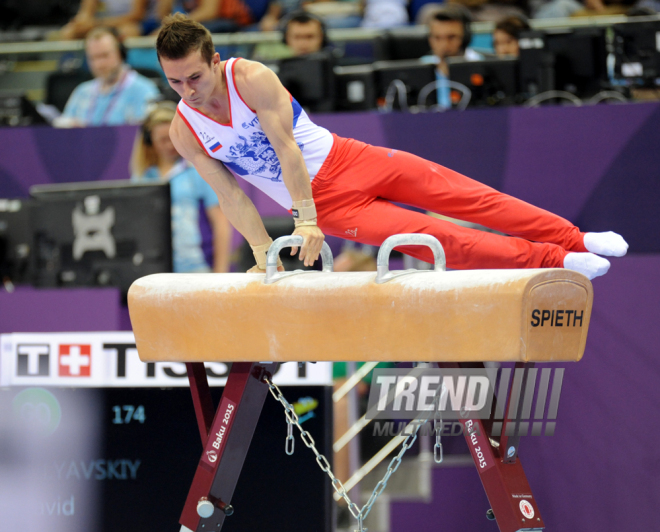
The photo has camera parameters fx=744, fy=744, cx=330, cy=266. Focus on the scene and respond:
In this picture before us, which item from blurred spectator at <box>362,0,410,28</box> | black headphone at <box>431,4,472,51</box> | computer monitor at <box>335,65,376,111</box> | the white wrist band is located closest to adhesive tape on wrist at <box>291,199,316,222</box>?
the white wrist band

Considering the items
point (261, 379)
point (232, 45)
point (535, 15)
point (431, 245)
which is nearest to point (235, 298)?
point (261, 379)

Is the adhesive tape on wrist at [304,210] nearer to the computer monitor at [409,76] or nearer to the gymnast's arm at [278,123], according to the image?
the gymnast's arm at [278,123]

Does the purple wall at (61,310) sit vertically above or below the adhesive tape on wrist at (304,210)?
below

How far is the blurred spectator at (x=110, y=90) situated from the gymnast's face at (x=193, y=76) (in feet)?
11.3

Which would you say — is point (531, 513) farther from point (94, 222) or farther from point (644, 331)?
point (94, 222)

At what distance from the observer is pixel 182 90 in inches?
108

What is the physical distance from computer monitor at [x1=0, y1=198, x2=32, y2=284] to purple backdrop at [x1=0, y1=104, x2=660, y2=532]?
1.94ft

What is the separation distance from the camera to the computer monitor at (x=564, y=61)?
5250 millimetres

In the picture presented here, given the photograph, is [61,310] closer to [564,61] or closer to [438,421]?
[438,421]

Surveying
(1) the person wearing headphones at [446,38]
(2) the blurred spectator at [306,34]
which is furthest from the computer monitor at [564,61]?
(2) the blurred spectator at [306,34]

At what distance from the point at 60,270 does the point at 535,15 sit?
5.26m

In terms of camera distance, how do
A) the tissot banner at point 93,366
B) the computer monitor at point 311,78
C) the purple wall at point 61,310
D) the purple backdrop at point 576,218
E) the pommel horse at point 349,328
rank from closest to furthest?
the pommel horse at point 349,328
the tissot banner at point 93,366
the purple backdrop at point 576,218
the purple wall at point 61,310
the computer monitor at point 311,78

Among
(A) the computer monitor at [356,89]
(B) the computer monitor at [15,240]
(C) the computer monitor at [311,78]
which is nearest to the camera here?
(B) the computer monitor at [15,240]

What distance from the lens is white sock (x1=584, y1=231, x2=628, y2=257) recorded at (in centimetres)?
275
